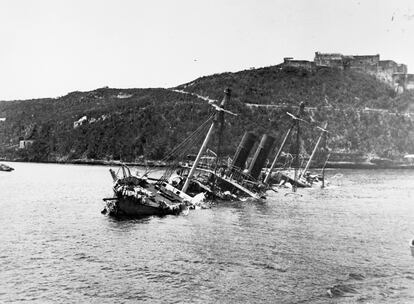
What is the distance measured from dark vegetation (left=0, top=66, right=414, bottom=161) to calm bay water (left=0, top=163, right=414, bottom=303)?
320 ft

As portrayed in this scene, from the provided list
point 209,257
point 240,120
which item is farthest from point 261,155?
point 240,120

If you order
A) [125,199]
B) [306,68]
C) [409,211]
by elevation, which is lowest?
[409,211]

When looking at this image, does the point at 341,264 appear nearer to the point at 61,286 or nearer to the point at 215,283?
the point at 215,283

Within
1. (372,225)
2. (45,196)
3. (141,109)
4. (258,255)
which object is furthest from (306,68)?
(258,255)

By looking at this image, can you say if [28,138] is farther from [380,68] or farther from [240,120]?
[380,68]

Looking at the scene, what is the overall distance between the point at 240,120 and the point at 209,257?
128908 millimetres

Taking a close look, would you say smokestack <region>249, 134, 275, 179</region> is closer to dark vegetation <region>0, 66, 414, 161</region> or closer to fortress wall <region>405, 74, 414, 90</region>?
dark vegetation <region>0, 66, 414, 161</region>

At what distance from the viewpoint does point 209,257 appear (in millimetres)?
26234

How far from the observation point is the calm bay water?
799 inches

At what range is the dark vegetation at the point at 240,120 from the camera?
155m

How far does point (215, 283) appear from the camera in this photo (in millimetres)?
21609

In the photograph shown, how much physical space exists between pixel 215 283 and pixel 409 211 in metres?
33.1

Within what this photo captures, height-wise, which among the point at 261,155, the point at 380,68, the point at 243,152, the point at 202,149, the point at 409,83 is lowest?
the point at 261,155

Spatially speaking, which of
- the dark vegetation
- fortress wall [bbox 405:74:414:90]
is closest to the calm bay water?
the dark vegetation
